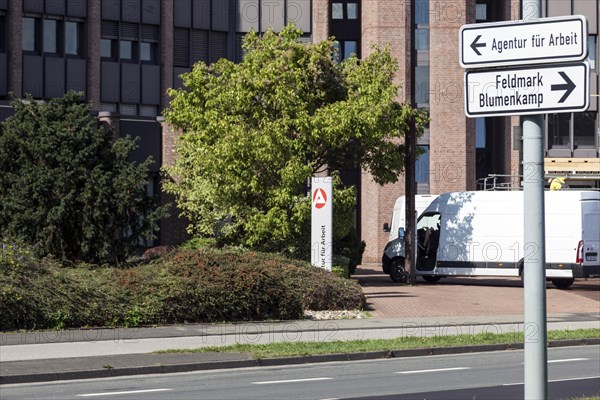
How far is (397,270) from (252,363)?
844 inches

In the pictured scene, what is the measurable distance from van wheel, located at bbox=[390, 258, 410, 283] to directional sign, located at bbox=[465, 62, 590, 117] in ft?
103

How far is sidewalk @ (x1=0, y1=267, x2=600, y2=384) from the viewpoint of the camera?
1611 centimetres

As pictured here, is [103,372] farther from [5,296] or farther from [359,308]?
[359,308]

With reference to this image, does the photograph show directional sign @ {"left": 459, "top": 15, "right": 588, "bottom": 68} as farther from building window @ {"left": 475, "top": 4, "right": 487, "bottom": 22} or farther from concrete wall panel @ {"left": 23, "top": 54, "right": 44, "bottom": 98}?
building window @ {"left": 475, "top": 4, "right": 487, "bottom": 22}

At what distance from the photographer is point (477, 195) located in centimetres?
3709

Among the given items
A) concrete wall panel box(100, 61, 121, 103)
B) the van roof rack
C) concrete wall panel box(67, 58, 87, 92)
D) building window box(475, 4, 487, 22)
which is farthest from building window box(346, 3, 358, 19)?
concrete wall panel box(67, 58, 87, 92)

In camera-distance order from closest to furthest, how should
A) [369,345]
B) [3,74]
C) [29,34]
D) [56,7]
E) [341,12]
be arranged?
[369,345] → [3,74] → [29,34] → [56,7] → [341,12]

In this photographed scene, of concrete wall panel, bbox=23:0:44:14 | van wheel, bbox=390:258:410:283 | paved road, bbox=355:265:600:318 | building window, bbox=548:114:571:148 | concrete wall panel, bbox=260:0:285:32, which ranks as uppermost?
concrete wall panel, bbox=260:0:285:32

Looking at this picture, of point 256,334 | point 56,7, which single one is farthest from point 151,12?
point 256,334

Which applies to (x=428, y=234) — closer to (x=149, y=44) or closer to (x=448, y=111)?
(x=448, y=111)

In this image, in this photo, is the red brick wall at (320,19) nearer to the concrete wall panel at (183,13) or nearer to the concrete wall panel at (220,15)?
the concrete wall panel at (220,15)

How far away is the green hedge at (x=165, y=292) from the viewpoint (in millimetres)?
20750

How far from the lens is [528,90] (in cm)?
673

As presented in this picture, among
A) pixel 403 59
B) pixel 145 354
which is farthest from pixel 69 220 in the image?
pixel 403 59
